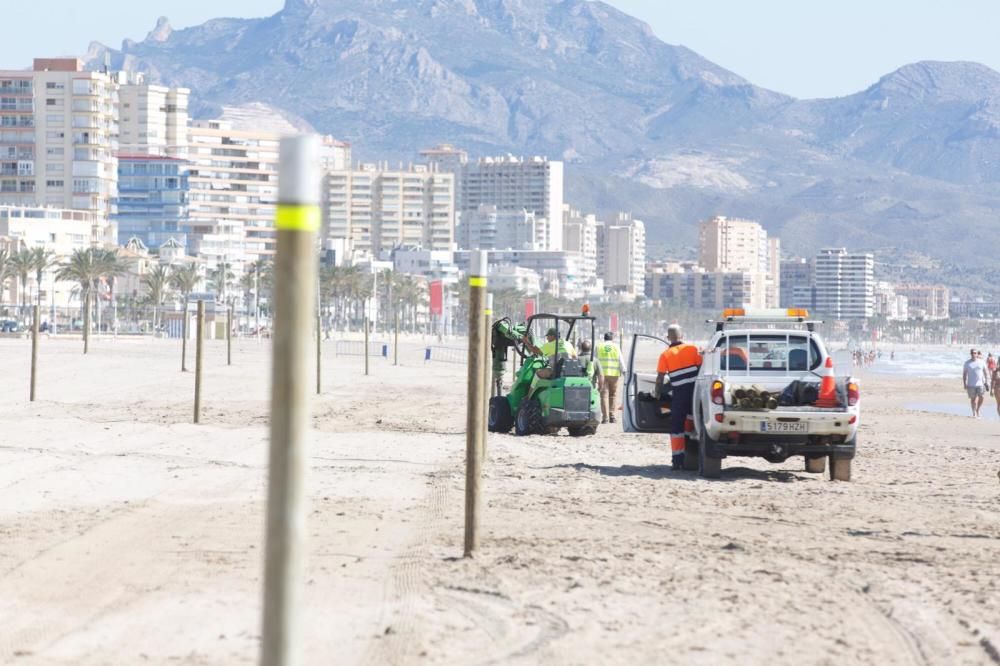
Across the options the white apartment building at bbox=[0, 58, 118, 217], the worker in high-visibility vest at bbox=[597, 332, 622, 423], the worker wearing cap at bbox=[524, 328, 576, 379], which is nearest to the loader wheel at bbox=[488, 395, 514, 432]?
the worker wearing cap at bbox=[524, 328, 576, 379]

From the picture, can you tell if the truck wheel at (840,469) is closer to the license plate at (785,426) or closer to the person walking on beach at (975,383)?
the license plate at (785,426)

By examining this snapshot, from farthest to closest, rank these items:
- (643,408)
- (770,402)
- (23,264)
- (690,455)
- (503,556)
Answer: (23,264) → (643,408) → (690,455) → (770,402) → (503,556)

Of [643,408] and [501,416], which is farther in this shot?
[501,416]

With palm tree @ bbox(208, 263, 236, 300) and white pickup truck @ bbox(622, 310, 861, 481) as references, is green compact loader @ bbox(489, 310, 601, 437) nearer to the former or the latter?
white pickup truck @ bbox(622, 310, 861, 481)

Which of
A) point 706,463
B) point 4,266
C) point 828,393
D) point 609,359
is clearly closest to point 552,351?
point 609,359

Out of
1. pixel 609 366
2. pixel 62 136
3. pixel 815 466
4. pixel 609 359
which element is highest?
pixel 62 136

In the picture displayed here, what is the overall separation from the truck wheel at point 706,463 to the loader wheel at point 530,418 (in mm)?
5968

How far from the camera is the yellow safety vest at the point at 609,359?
87.9 feet

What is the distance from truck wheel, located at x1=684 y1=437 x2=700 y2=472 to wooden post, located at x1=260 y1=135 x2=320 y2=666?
13.4 metres

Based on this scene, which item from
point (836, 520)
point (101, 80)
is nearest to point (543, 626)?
point (836, 520)

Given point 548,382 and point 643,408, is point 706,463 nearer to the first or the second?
point 643,408

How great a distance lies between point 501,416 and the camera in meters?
23.7

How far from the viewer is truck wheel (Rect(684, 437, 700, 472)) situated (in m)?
18.1

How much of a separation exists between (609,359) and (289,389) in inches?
877
